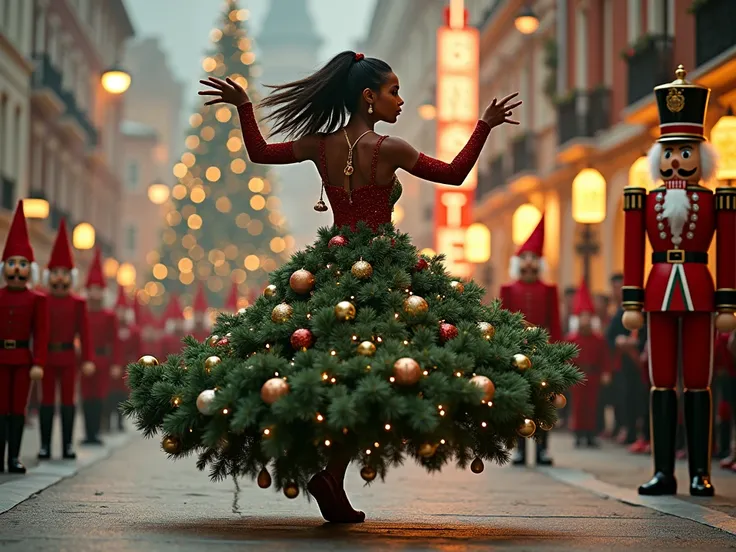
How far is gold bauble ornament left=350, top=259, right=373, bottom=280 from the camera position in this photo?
26.1 feet

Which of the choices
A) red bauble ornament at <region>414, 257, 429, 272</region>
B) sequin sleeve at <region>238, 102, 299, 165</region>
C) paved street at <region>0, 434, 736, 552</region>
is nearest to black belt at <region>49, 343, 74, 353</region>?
paved street at <region>0, 434, 736, 552</region>

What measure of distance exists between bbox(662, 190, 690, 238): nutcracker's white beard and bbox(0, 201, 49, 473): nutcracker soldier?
482 cm

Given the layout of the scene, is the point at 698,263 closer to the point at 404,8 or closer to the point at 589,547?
the point at 589,547

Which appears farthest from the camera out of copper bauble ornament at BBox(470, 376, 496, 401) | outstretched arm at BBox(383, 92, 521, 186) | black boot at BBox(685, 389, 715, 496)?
black boot at BBox(685, 389, 715, 496)

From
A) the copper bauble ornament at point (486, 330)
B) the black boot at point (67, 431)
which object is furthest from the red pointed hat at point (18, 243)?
the copper bauble ornament at point (486, 330)

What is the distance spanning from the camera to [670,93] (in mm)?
10648

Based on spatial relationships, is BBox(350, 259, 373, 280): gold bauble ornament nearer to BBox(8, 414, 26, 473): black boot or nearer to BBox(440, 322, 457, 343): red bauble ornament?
BBox(440, 322, 457, 343): red bauble ornament

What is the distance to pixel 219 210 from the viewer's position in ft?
206

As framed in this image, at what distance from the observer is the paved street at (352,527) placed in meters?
7.22

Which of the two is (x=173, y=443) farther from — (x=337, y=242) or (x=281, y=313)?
(x=337, y=242)

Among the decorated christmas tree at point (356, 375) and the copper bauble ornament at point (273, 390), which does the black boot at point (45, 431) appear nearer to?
the decorated christmas tree at point (356, 375)

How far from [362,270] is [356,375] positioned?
0.83 m

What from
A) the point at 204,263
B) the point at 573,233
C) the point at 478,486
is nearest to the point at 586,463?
the point at 478,486

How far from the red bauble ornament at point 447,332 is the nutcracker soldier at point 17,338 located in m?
5.23
